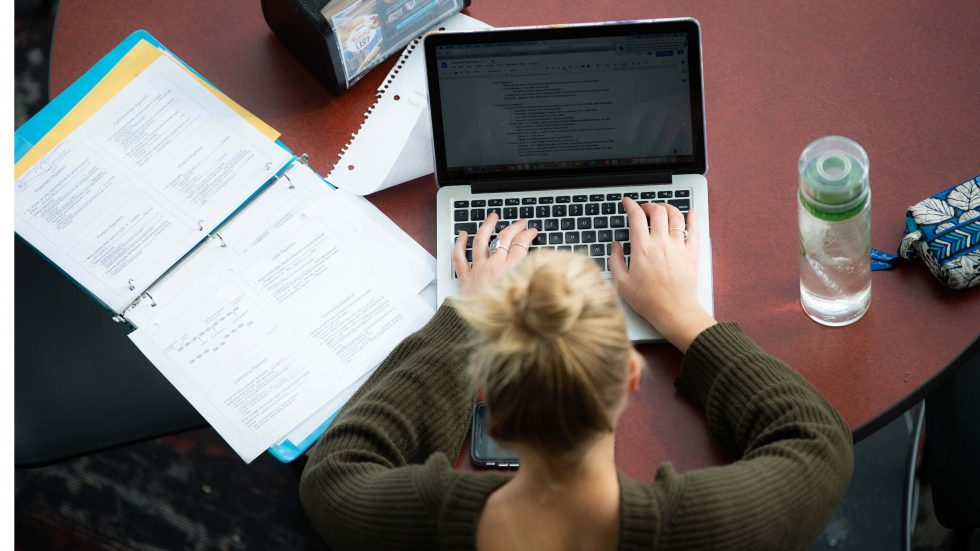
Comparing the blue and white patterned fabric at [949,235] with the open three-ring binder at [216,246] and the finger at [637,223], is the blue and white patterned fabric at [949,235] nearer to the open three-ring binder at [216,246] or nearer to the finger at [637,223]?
the finger at [637,223]

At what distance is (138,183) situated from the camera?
1.36 m

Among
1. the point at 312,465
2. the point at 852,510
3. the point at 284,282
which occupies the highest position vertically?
the point at 284,282

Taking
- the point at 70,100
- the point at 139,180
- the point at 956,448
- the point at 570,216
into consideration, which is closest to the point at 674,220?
the point at 570,216

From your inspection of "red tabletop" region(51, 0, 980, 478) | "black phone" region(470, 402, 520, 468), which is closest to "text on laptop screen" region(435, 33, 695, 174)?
"red tabletop" region(51, 0, 980, 478)

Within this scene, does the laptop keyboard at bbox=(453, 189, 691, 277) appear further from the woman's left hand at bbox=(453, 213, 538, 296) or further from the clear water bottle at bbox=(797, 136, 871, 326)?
the clear water bottle at bbox=(797, 136, 871, 326)

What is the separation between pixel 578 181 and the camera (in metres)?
1.27

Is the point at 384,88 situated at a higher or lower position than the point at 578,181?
higher

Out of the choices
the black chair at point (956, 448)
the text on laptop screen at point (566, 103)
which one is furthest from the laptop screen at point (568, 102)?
the black chair at point (956, 448)

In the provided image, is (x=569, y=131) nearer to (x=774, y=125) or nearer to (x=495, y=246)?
(x=495, y=246)

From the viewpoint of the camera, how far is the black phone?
1110 millimetres

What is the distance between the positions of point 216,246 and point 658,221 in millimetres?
563

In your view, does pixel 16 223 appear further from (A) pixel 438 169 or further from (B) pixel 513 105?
(B) pixel 513 105

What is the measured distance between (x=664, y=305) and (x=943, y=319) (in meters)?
0.32

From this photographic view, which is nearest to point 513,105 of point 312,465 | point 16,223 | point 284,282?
point 284,282
